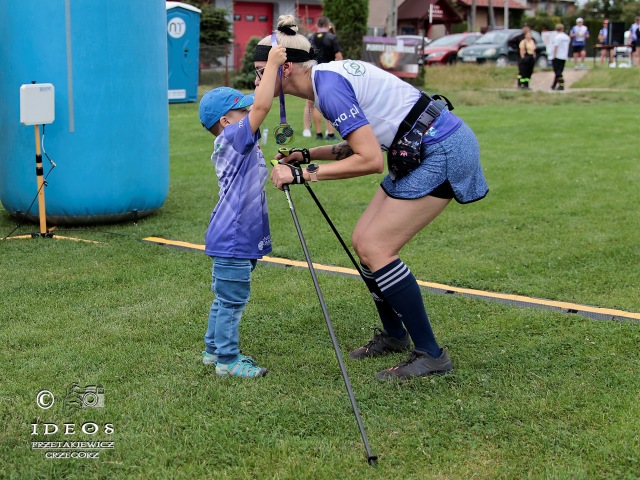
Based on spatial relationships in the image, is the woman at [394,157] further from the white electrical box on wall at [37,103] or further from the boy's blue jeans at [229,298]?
the white electrical box on wall at [37,103]

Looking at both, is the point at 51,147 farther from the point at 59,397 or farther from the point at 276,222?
the point at 59,397

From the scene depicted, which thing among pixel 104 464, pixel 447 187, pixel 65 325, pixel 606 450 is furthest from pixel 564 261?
pixel 104 464

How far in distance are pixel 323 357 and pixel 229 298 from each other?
0.68m

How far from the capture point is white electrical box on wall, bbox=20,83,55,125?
6852 millimetres

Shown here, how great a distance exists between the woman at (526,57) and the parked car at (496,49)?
757 cm

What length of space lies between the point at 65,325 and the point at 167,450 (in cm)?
187

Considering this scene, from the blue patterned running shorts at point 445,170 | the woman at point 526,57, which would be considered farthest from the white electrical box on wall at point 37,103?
the woman at point 526,57

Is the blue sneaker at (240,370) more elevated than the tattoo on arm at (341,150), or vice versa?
the tattoo on arm at (341,150)

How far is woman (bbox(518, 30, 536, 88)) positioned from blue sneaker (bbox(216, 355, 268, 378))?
1904cm

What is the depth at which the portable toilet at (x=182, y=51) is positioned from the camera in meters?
19.2

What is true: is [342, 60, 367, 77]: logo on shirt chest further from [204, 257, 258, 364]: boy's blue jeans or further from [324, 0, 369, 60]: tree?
[324, 0, 369, 60]: tree

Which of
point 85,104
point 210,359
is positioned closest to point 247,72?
point 85,104

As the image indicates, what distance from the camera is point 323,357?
4492 mm

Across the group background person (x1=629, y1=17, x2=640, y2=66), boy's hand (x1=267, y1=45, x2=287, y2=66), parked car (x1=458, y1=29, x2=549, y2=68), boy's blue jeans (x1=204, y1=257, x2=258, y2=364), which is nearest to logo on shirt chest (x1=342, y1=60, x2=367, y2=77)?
boy's hand (x1=267, y1=45, x2=287, y2=66)
